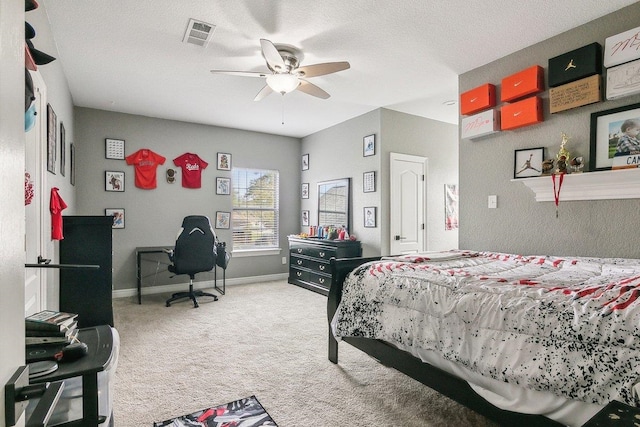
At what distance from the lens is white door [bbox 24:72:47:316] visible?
2.03 m

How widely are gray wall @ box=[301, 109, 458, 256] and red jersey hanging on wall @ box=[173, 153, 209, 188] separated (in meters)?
1.96

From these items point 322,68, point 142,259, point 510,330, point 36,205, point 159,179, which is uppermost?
point 322,68

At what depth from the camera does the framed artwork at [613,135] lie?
2393 mm

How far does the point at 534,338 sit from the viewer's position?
1437 millimetres

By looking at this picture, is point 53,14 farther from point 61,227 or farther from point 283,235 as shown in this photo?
point 283,235

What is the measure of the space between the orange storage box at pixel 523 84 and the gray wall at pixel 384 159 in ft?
5.93

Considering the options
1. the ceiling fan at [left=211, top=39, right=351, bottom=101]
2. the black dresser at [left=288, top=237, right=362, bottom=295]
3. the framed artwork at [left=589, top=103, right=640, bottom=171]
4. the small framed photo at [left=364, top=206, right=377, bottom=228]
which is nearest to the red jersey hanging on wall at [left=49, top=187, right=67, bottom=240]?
the ceiling fan at [left=211, top=39, right=351, bottom=101]

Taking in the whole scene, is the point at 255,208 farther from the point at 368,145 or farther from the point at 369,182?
the point at 368,145

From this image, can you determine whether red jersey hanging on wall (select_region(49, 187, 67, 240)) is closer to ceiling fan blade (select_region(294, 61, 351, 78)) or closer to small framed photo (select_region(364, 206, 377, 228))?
ceiling fan blade (select_region(294, 61, 351, 78))

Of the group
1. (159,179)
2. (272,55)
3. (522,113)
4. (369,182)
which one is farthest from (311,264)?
(522,113)

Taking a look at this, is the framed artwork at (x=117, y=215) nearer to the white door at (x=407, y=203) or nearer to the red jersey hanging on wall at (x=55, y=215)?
the red jersey hanging on wall at (x=55, y=215)

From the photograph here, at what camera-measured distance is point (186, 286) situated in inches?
210

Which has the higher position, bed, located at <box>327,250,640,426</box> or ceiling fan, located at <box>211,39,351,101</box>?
ceiling fan, located at <box>211,39,351,101</box>

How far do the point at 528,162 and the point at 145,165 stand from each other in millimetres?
4822
